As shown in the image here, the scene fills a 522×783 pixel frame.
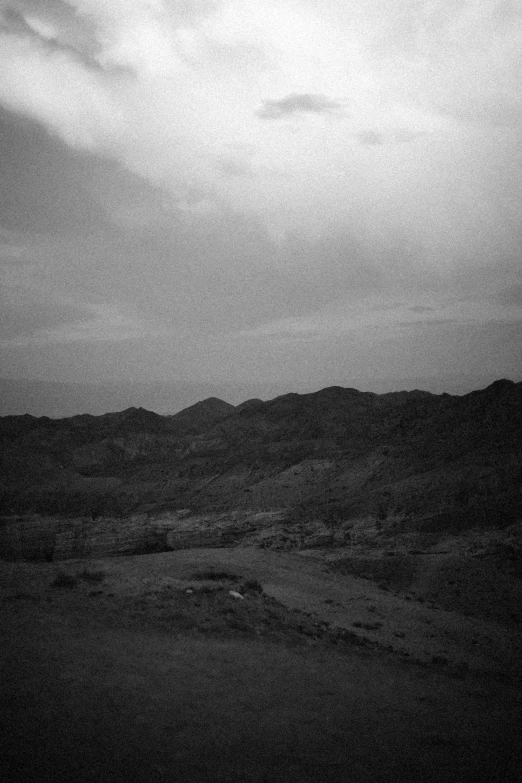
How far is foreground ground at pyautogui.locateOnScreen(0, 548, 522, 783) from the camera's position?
5.79 m

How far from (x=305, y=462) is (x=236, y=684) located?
110 feet

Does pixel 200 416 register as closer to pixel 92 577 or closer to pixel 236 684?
pixel 92 577

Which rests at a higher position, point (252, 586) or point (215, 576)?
point (215, 576)

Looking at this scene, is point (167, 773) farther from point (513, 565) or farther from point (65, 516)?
point (65, 516)

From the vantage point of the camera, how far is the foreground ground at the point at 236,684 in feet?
19.0

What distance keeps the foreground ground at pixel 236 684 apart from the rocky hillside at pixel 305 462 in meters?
16.7

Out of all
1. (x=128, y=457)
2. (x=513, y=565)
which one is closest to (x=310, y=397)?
(x=128, y=457)

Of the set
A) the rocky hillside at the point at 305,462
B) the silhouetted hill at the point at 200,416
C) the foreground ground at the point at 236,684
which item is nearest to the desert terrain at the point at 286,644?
the foreground ground at the point at 236,684

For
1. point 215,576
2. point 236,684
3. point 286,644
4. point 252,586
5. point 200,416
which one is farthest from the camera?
point 200,416

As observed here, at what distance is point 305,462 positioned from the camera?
4084 cm

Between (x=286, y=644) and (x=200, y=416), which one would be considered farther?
(x=200, y=416)

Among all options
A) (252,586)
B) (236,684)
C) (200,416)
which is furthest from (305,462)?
(200,416)

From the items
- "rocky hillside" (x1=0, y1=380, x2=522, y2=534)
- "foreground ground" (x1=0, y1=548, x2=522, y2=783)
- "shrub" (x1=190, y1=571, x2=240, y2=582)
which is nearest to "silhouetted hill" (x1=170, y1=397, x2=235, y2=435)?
"rocky hillside" (x1=0, y1=380, x2=522, y2=534)

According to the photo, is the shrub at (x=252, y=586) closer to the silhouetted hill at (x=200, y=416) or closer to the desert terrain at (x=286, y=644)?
the desert terrain at (x=286, y=644)
